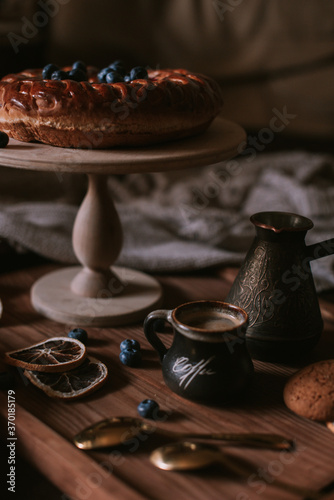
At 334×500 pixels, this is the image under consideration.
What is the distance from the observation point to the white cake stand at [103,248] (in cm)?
79

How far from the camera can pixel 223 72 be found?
1.82m

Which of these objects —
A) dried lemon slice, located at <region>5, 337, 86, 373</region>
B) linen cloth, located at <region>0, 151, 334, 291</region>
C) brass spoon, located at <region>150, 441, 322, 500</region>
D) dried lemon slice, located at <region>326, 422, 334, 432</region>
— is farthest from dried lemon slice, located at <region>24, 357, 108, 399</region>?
linen cloth, located at <region>0, 151, 334, 291</region>

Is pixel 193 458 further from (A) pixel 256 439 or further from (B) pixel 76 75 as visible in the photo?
(B) pixel 76 75

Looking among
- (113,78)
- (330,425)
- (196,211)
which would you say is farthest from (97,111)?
(196,211)

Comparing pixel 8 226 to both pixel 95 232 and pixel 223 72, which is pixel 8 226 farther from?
pixel 223 72

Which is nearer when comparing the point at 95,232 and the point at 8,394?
the point at 8,394

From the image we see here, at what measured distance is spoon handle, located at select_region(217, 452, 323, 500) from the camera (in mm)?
563

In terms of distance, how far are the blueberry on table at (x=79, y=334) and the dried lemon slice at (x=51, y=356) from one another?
0.13 ft

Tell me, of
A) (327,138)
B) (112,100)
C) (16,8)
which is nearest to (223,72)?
(327,138)

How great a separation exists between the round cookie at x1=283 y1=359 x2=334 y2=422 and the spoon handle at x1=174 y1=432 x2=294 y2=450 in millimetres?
52

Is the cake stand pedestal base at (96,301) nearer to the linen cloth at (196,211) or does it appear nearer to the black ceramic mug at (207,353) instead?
the linen cloth at (196,211)

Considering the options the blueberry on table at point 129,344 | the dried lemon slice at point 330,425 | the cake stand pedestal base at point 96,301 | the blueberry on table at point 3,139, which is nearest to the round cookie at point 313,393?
the dried lemon slice at point 330,425

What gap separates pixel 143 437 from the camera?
652mm

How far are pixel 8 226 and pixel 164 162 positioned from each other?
54cm
